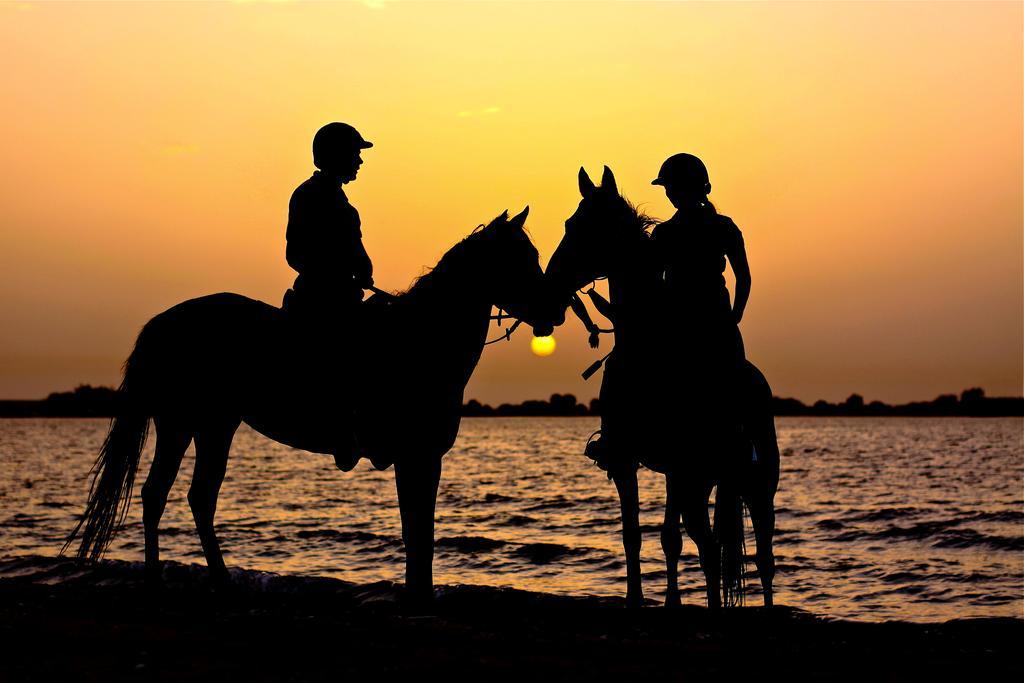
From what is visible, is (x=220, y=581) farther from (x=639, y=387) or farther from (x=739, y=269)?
(x=739, y=269)

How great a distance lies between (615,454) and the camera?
10.2m

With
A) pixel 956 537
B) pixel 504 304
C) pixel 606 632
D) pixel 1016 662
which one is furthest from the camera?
pixel 956 537

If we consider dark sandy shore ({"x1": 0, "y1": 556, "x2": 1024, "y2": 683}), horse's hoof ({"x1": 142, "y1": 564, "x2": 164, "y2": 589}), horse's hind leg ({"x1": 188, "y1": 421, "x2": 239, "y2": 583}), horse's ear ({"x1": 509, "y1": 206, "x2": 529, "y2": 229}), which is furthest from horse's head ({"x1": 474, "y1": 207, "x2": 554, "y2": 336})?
horse's hoof ({"x1": 142, "y1": 564, "x2": 164, "y2": 589})

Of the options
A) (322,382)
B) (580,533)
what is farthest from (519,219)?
(580,533)

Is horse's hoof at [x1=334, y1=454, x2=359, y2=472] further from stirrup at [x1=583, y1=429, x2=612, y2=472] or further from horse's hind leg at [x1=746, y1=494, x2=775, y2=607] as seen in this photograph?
horse's hind leg at [x1=746, y1=494, x2=775, y2=607]

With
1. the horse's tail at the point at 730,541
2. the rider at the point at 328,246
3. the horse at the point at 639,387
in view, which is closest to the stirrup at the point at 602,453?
the horse at the point at 639,387

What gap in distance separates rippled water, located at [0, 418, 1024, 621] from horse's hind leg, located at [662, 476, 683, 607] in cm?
565

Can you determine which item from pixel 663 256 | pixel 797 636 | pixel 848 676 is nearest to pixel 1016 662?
pixel 848 676

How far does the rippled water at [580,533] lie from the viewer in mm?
18625

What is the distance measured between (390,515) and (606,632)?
19.4 metres

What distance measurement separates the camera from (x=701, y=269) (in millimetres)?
9766

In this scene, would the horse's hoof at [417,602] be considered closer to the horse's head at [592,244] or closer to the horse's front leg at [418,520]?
the horse's front leg at [418,520]

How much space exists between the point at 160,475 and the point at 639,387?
4.64 meters

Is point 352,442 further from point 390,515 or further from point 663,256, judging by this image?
point 390,515
